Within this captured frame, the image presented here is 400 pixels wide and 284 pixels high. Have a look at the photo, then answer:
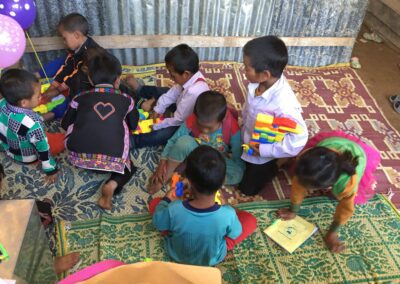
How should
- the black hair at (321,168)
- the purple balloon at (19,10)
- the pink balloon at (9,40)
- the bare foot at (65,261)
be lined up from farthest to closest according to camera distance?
the purple balloon at (19,10)
the pink balloon at (9,40)
the bare foot at (65,261)
the black hair at (321,168)

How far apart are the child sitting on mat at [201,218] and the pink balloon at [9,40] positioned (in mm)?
1356

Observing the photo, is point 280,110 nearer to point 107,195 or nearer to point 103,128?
point 103,128

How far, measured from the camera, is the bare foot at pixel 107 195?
7.42 ft

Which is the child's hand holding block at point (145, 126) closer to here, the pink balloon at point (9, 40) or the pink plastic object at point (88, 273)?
the pink balloon at point (9, 40)

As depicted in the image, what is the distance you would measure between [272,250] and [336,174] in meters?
0.64

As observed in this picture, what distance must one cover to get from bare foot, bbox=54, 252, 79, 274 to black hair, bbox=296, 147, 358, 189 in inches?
51.3

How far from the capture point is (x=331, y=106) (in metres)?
3.22

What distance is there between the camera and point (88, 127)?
2.17 meters

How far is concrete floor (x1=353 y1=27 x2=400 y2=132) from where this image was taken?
340 centimetres

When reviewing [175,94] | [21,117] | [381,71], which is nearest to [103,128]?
[21,117]

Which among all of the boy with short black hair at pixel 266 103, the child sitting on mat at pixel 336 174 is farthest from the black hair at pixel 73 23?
the child sitting on mat at pixel 336 174

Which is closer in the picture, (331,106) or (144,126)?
(144,126)

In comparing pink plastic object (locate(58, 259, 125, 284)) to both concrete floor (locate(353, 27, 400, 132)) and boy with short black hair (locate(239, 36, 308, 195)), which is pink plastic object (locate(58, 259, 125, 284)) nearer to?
boy with short black hair (locate(239, 36, 308, 195))

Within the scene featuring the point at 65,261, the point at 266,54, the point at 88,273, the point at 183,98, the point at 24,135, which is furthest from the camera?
the point at 183,98
